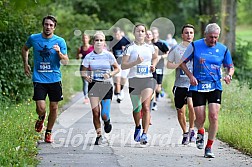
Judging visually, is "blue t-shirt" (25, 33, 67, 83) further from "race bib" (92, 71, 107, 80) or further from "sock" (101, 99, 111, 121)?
"sock" (101, 99, 111, 121)

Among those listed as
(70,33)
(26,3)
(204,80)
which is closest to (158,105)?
(204,80)

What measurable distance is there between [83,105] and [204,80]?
9.20m

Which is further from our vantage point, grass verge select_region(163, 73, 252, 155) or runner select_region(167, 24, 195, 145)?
runner select_region(167, 24, 195, 145)

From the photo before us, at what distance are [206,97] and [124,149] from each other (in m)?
1.68

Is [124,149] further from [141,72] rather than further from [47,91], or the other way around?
[47,91]

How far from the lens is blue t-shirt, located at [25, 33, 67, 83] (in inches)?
450

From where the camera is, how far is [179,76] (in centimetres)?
1202

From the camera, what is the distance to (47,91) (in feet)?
37.9

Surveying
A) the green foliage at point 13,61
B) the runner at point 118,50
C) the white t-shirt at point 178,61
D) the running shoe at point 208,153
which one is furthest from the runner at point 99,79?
the runner at point 118,50

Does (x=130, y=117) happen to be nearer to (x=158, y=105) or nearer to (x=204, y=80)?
(x=158, y=105)

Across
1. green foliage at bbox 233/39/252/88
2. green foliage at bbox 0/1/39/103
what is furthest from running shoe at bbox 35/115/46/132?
green foliage at bbox 233/39/252/88

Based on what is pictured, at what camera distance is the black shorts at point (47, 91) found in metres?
11.4

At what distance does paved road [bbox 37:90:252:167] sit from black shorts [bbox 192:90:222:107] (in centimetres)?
83

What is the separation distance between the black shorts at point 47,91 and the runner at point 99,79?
1.68ft
